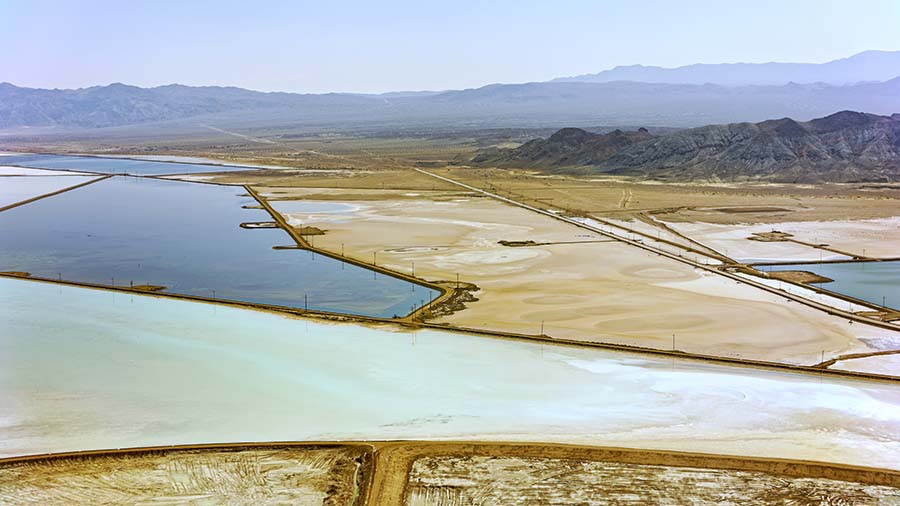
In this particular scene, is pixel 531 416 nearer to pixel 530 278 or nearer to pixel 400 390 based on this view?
pixel 400 390

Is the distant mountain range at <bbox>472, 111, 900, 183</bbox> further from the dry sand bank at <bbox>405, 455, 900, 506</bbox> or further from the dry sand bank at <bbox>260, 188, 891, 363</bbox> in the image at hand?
the dry sand bank at <bbox>405, 455, 900, 506</bbox>

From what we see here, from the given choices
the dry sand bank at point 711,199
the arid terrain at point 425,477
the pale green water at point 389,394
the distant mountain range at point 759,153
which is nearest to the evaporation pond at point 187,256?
the pale green water at point 389,394

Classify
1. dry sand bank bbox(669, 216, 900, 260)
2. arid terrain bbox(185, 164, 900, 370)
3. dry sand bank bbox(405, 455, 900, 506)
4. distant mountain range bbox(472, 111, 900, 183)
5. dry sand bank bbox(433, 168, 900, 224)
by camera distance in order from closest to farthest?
1. dry sand bank bbox(405, 455, 900, 506)
2. arid terrain bbox(185, 164, 900, 370)
3. dry sand bank bbox(669, 216, 900, 260)
4. dry sand bank bbox(433, 168, 900, 224)
5. distant mountain range bbox(472, 111, 900, 183)

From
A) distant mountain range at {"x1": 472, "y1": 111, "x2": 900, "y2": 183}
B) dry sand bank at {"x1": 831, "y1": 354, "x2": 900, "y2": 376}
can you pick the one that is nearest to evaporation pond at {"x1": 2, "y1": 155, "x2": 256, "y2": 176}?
distant mountain range at {"x1": 472, "y1": 111, "x2": 900, "y2": 183}

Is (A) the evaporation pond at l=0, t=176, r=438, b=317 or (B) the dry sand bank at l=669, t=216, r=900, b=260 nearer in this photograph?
(A) the evaporation pond at l=0, t=176, r=438, b=317

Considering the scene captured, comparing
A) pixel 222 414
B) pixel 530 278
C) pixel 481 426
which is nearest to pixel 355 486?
pixel 481 426

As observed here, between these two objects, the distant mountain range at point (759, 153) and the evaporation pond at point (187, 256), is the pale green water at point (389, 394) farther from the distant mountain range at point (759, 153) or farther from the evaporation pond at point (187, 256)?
the distant mountain range at point (759, 153)
